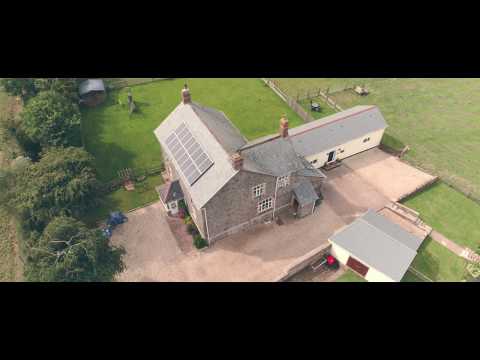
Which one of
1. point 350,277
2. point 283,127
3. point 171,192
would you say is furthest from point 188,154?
point 350,277

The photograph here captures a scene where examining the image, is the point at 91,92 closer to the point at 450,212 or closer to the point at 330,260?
the point at 330,260

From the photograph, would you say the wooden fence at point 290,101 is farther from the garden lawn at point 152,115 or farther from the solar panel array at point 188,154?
the solar panel array at point 188,154

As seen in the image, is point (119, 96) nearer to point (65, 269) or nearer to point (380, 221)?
point (65, 269)

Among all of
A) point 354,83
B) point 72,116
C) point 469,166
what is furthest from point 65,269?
point 354,83

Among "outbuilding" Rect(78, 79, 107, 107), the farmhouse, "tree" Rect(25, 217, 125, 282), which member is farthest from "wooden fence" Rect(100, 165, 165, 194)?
Answer: "outbuilding" Rect(78, 79, 107, 107)

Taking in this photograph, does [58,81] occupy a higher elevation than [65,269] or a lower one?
higher

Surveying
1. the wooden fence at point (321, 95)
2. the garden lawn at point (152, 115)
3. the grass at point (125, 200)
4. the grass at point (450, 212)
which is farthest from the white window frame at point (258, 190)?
the wooden fence at point (321, 95)
